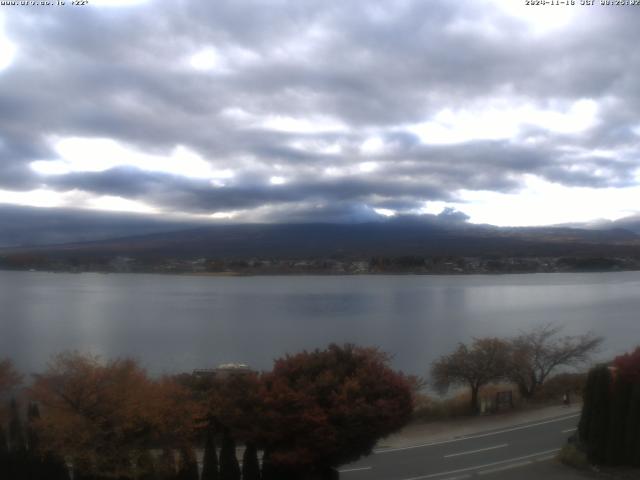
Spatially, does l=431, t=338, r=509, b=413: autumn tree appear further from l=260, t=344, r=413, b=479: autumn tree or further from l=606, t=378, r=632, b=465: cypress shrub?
l=260, t=344, r=413, b=479: autumn tree

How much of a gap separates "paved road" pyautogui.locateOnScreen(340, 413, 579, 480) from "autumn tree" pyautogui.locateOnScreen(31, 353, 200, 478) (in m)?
3.71

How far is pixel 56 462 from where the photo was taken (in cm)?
961

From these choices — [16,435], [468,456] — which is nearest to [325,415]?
[16,435]

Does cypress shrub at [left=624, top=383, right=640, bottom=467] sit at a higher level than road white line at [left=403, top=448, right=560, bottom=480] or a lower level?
higher

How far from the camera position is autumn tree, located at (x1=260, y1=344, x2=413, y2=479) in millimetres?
9914

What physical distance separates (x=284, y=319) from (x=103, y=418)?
3409 cm

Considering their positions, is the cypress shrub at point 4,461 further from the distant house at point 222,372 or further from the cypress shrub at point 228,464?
the distant house at point 222,372

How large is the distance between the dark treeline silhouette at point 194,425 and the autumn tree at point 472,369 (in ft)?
34.4

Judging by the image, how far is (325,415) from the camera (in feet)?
32.8

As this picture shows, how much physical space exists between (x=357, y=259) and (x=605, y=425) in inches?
3104

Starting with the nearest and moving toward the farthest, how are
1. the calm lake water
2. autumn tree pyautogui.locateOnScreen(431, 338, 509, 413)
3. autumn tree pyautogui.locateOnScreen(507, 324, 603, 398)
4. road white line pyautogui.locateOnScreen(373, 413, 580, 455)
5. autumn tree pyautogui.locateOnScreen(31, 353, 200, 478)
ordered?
autumn tree pyautogui.locateOnScreen(31, 353, 200, 478)
road white line pyautogui.locateOnScreen(373, 413, 580, 455)
autumn tree pyautogui.locateOnScreen(431, 338, 509, 413)
autumn tree pyautogui.locateOnScreen(507, 324, 603, 398)
the calm lake water

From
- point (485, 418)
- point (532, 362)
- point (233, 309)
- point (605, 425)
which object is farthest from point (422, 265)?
point (605, 425)

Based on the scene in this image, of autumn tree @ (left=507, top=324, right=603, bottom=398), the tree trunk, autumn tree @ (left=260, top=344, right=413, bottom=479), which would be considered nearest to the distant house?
autumn tree @ (left=260, top=344, right=413, bottom=479)

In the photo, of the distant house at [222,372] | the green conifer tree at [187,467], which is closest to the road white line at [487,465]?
the green conifer tree at [187,467]
